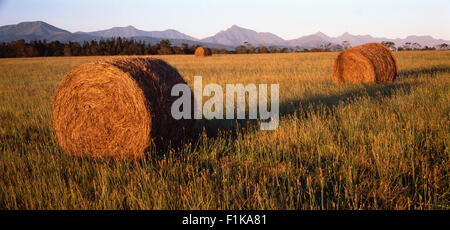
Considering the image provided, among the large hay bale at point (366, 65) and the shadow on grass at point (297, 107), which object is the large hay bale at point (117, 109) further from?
the large hay bale at point (366, 65)

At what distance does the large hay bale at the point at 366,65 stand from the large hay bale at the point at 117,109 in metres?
9.02

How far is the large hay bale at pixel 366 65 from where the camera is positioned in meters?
11.3

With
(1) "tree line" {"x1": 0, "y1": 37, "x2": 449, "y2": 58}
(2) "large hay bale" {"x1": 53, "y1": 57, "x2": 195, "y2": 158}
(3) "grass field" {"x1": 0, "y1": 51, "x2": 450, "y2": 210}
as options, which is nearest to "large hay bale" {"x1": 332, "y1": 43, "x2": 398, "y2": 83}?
(3) "grass field" {"x1": 0, "y1": 51, "x2": 450, "y2": 210}

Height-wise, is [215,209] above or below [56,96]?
below

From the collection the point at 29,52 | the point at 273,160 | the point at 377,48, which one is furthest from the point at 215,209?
the point at 29,52

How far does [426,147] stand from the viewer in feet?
14.4

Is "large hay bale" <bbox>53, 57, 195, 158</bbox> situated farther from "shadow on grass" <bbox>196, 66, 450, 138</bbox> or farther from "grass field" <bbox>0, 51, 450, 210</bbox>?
"shadow on grass" <bbox>196, 66, 450, 138</bbox>

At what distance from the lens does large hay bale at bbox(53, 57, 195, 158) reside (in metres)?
4.59

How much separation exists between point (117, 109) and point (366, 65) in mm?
10107

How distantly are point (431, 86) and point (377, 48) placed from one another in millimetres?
3771

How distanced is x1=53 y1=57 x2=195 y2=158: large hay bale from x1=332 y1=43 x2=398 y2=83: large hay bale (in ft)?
29.6

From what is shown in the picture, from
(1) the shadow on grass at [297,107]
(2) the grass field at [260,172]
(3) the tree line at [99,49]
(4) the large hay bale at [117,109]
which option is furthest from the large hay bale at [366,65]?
(3) the tree line at [99,49]
